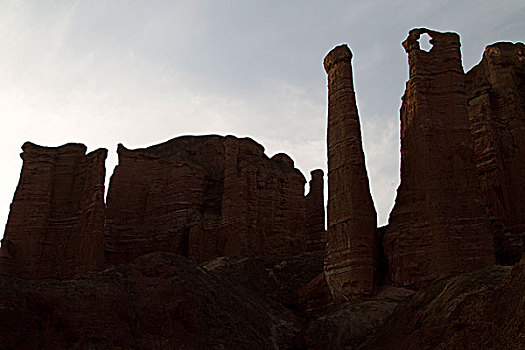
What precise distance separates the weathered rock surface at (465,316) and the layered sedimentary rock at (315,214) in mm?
21421

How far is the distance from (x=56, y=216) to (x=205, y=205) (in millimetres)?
8082

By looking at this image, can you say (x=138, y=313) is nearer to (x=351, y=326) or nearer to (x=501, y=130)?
(x=351, y=326)

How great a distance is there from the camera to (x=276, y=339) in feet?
55.3

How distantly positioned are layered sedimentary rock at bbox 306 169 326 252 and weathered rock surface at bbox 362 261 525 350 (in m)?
21.4

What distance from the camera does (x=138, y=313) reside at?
1506cm

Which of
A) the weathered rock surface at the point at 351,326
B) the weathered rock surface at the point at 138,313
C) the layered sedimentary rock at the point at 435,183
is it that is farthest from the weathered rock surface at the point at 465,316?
the weathered rock surface at the point at 138,313

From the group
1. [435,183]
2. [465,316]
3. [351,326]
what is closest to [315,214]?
[435,183]

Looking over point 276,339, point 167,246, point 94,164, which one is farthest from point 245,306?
point 94,164

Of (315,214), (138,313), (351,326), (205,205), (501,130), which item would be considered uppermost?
(315,214)

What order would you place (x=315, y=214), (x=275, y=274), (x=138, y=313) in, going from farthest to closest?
(x=315, y=214) → (x=275, y=274) → (x=138, y=313)

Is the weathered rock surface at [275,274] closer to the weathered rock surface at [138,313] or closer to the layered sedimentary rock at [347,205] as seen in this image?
the layered sedimentary rock at [347,205]

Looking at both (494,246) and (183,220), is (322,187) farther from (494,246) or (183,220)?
(494,246)

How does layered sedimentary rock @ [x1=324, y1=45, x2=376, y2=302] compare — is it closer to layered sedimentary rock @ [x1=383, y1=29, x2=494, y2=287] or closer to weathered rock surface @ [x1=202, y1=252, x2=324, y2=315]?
layered sedimentary rock @ [x1=383, y1=29, x2=494, y2=287]

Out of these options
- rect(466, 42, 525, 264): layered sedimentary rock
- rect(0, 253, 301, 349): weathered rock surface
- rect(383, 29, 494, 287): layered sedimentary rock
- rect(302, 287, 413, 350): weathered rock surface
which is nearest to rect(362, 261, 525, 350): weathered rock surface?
rect(302, 287, 413, 350): weathered rock surface
